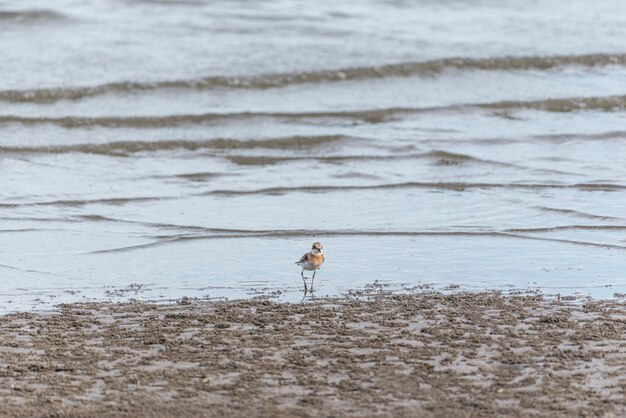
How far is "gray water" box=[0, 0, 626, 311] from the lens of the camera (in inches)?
333

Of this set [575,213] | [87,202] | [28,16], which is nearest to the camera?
[575,213]

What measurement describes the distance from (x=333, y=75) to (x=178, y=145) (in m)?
5.04

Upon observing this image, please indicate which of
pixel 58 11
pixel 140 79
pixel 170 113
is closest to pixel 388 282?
pixel 170 113

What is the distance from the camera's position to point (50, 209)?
404 inches

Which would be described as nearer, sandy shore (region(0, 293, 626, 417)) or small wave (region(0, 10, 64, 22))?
sandy shore (region(0, 293, 626, 417))

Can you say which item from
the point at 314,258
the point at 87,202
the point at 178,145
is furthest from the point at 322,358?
the point at 178,145

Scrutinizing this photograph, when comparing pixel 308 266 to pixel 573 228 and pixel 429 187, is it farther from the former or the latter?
pixel 429 187

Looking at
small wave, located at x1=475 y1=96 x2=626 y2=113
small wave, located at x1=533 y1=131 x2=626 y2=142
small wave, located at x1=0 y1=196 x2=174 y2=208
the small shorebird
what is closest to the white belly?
the small shorebird

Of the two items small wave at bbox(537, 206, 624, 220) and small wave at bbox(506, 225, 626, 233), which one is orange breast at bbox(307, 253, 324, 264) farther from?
small wave at bbox(537, 206, 624, 220)

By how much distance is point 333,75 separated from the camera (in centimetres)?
1811

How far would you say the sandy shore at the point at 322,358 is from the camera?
18.0 feet

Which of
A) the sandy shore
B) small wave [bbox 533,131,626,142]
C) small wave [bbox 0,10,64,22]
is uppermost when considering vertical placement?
small wave [bbox 0,10,64,22]

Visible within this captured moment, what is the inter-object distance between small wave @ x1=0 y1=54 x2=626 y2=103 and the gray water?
0.15 ft

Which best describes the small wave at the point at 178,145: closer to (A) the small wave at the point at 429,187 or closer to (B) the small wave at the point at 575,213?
(A) the small wave at the point at 429,187
